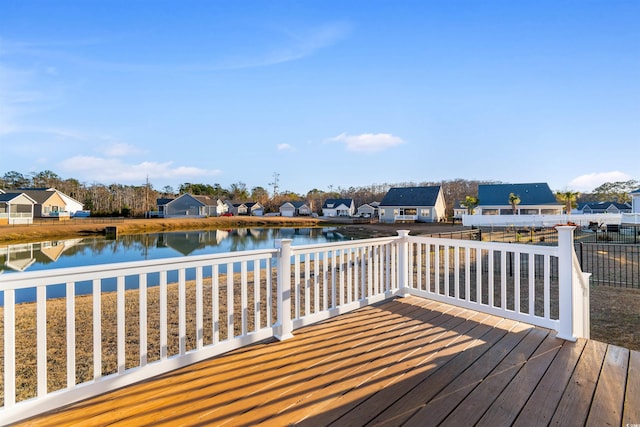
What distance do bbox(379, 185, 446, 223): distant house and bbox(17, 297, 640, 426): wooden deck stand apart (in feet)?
109

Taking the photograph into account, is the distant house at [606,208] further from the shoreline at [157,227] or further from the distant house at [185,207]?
the distant house at [185,207]

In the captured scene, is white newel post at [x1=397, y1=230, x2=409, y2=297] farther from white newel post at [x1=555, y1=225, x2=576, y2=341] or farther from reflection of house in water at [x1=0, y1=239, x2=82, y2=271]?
reflection of house in water at [x1=0, y1=239, x2=82, y2=271]

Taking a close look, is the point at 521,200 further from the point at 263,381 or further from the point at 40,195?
the point at 40,195

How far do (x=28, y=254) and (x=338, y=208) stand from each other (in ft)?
129

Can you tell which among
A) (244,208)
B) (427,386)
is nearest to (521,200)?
(427,386)

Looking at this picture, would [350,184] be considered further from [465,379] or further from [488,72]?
[465,379]

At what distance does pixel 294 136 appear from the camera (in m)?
19.9

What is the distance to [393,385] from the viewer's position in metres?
1.91

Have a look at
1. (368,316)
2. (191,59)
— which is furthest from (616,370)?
(191,59)

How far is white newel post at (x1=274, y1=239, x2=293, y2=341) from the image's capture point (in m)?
2.63

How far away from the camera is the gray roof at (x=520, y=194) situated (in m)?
27.6

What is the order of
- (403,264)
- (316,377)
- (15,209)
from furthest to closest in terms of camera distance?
(15,209) → (403,264) → (316,377)

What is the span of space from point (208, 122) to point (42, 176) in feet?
156

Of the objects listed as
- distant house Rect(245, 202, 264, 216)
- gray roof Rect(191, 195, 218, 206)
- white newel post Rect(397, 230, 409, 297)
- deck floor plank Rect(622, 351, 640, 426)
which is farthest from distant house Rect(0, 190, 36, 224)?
deck floor plank Rect(622, 351, 640, 426)
